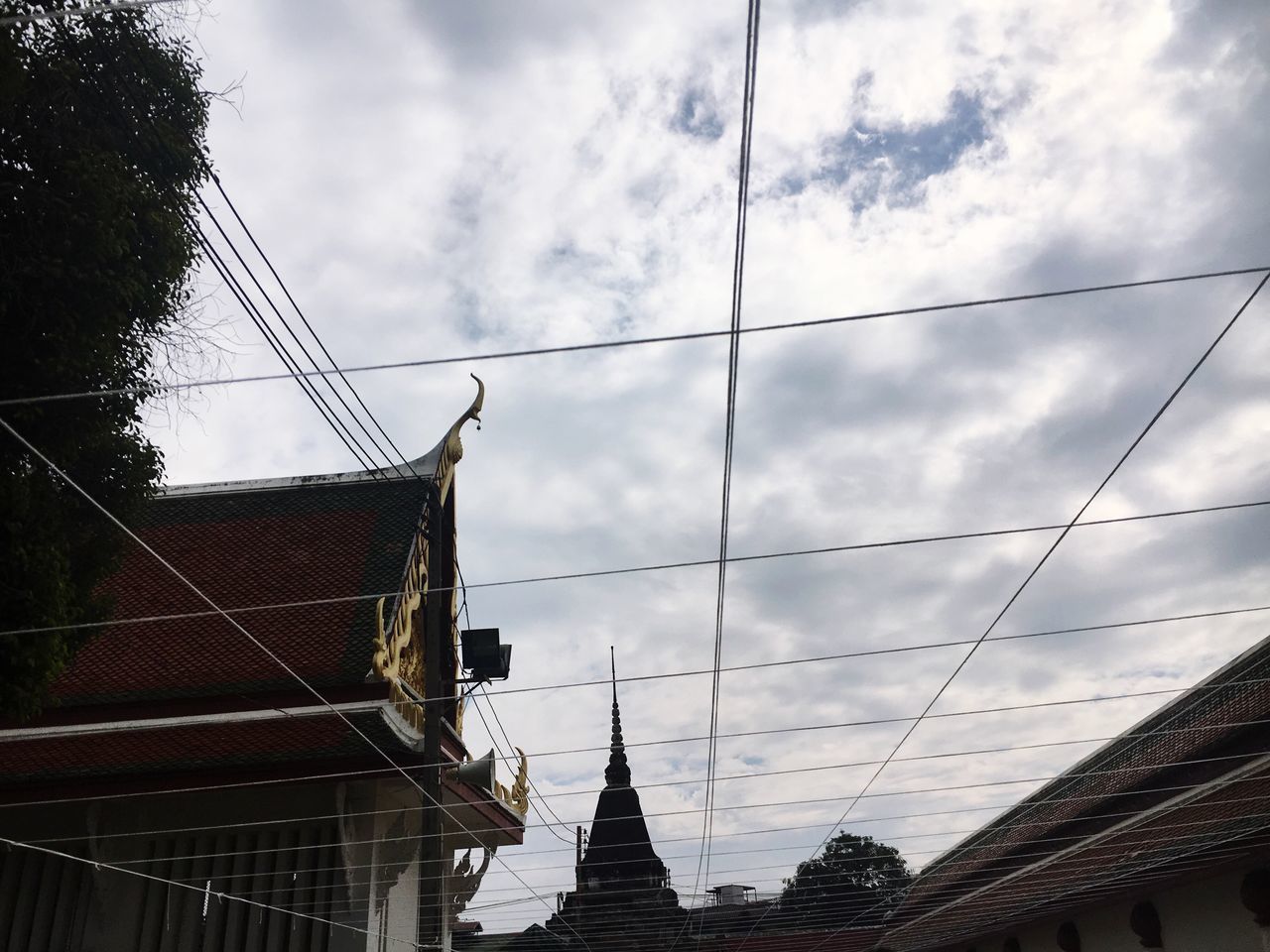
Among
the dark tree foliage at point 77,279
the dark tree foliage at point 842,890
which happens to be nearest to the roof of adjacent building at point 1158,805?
the dark tree foliage at point 842,890

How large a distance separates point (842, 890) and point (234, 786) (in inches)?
994

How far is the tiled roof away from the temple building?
28mm

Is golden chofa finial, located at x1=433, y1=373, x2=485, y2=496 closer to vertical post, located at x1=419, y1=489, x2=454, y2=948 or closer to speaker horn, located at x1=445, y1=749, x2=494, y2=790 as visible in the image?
vertical post, located at x1=419, y1=489, x2=454, y2=948

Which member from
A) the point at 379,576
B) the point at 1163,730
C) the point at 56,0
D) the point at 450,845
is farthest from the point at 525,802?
the point at 56,0

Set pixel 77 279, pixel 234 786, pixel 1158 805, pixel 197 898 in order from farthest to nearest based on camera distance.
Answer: pixel 197 898 → pixel 234 786 → pixel 1158 805 → pixel 77 279

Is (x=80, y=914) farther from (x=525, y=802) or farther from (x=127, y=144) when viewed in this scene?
(x=127, y=144)

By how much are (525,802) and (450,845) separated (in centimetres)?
95

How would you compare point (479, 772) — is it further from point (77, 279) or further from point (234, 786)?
point (77, 279)

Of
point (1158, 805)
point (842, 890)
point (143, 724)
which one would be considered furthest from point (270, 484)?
point (842, 890)

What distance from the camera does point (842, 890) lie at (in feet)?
95.7

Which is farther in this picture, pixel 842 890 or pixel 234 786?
pixel 842 890

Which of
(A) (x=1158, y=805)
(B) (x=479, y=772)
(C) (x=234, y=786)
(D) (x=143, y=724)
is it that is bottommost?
(A) (x=1158, y=805)

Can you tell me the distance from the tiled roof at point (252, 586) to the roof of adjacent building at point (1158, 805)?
5512 millimetres

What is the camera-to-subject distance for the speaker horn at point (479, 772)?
323 inches
